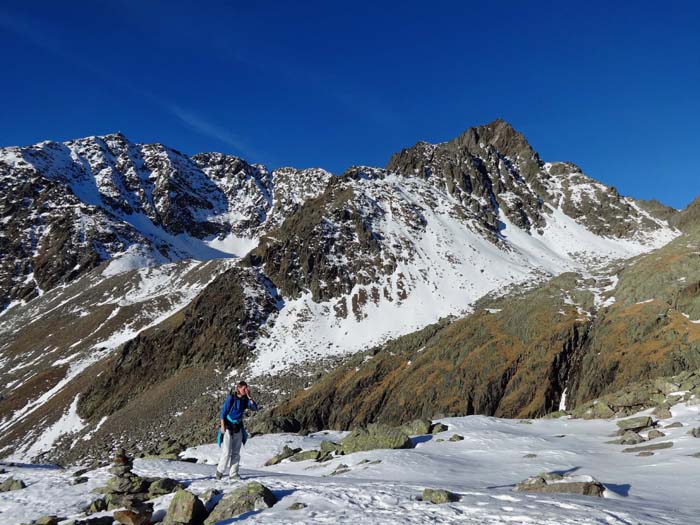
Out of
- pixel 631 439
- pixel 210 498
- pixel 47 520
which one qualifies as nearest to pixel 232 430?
pixel 210 498

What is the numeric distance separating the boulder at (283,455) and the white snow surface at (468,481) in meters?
0.45

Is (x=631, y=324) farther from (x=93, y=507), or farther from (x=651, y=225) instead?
(x=651, y=225)

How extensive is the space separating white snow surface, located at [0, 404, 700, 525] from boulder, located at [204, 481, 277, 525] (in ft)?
1.00

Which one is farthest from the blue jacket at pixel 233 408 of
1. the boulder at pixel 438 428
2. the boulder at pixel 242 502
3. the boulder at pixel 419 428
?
the boulder at pixel 438 428

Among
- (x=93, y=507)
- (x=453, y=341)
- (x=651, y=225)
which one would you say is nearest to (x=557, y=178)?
(x=651, y=225)

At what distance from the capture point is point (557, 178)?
6703 inches

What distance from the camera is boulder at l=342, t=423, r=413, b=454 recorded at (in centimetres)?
1833

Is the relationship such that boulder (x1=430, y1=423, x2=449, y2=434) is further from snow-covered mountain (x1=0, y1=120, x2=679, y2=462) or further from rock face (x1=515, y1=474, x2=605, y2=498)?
snow-covered mountain (x1=0, y1=120, x2=679, y2=462)

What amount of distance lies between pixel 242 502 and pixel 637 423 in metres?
16.8

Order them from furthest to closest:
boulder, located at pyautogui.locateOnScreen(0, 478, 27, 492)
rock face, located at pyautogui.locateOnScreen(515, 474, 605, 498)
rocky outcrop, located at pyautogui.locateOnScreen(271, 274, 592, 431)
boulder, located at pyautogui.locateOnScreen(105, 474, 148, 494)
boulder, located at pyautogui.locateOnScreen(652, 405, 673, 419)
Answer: rocky outcrop, located at pyautogui.locateOnScreen(271, 274, 592, 431)
boulder, located at pyautogui.locateOnScreen(652, 405, 673, 419)
boulder, located at pyautogui.locateOnScreen(0, 478, 27, 492)
boulder, located at pyautogui.locateOnScreen(105, 474, 148, 494)
rock face, located at pyautogui.locateOnScreen(515, 474, 605, 498)

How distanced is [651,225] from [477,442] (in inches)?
5949

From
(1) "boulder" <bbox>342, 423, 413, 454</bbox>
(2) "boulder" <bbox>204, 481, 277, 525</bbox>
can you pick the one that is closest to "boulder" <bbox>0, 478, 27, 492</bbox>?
(2) "boulder" <bbox>204, 481, 277, 525</bbox>

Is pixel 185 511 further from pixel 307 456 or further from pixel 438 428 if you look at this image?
pixel 438 428

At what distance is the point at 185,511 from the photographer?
9.61 m
